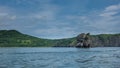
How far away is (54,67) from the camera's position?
55938 mm

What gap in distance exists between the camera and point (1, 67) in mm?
56156

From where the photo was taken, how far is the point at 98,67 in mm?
55750

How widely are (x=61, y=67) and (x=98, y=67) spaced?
7709 mm

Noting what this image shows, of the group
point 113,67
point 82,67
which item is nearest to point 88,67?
point 82,67

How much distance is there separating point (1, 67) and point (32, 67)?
6485 mm

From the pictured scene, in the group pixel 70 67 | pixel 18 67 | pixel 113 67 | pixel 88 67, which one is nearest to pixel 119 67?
pixel 113 67

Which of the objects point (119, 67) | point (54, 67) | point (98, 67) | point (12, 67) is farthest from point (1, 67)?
point (119, 67)

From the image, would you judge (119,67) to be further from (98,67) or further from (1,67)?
(1,67)

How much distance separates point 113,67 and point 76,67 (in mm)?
7670

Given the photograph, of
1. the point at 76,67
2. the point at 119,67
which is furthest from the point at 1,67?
the point at 119,67

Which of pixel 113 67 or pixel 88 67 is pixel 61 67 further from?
pixel 113 67

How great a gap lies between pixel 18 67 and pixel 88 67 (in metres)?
14.7

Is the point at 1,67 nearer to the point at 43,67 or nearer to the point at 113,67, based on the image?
the point at 43,67

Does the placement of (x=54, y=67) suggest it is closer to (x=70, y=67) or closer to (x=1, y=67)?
(x=70, y=67)
